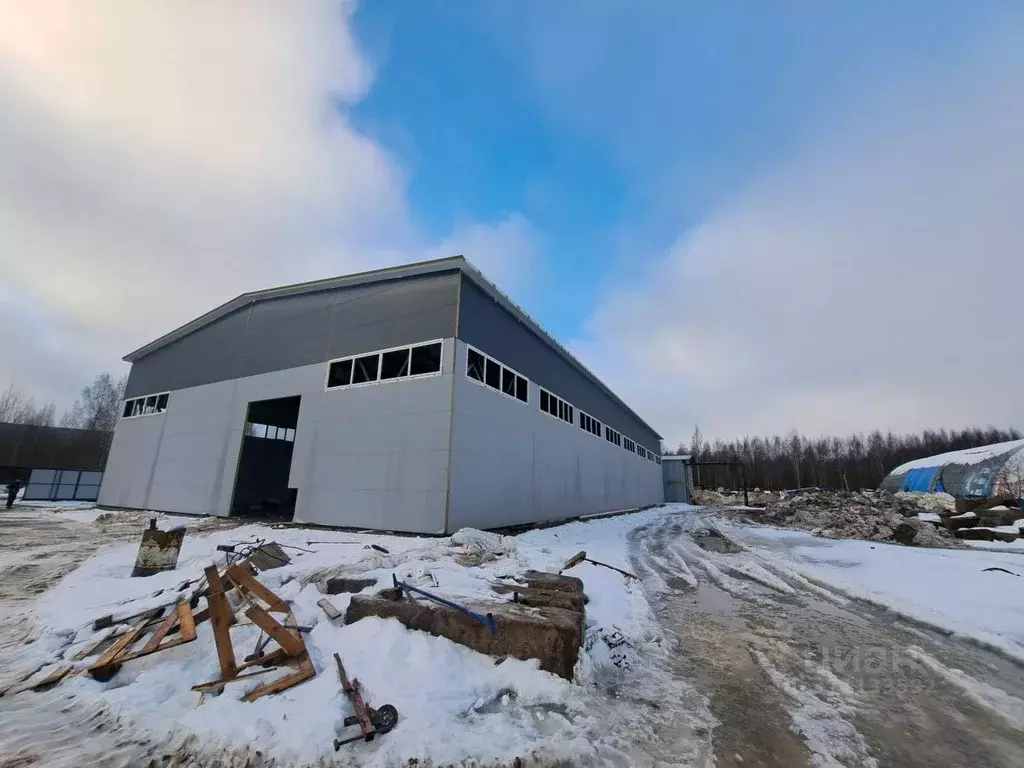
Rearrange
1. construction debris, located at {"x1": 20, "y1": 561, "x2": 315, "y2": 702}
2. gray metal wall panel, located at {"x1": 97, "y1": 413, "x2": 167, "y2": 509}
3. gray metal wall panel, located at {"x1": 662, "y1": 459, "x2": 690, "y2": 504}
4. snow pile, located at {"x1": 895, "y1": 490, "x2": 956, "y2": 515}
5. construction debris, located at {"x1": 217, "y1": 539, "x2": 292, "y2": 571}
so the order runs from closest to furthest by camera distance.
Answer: construction debris, located at {"x1": 20, "y1": 561, "x2": 315, "y2": 702}
construction debris, located at {"x1": 217, "y1": 539, "x2": 292, "y2": 571}
gray metal wall panel, located at {"x1": 97, "y1": 413, "x2": 167, "y2": 509}
snow pile, located at {"x1": 895, "y1": 490, "x2": 956, "y2": 515}
gray metal wall panel, located at {"x1": 662, "y1": 459, "x2": 690, "y2": 504}

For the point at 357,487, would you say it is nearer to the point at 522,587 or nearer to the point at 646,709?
the point at 522,587

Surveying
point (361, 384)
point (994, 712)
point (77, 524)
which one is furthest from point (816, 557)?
point (77, 524)

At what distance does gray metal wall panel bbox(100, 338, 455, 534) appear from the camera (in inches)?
467

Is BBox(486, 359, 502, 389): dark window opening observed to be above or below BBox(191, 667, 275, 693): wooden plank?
above

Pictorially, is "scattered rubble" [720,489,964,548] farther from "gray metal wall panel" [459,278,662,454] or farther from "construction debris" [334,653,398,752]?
"construction debris" [334,653,398,752]

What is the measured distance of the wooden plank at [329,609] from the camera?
4.93 meters

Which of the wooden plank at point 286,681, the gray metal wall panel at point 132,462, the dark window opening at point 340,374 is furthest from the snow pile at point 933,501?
the gray metal wall panel at point 132,462

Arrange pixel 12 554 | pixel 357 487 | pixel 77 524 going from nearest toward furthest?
pixel 12 554 → pixel 357 487 → pixel 77 524

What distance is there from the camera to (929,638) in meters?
5.28

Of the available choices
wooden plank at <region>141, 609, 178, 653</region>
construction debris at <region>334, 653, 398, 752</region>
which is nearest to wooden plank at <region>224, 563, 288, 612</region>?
wooden plank at <region>141, 609, 178, 653</region>

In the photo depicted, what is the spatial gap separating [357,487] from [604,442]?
1564 centimetres

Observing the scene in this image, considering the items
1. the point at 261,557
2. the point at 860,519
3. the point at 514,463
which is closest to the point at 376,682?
the point at 261,557

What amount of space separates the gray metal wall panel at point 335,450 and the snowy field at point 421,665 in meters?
3.35

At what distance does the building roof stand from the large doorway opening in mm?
4349
